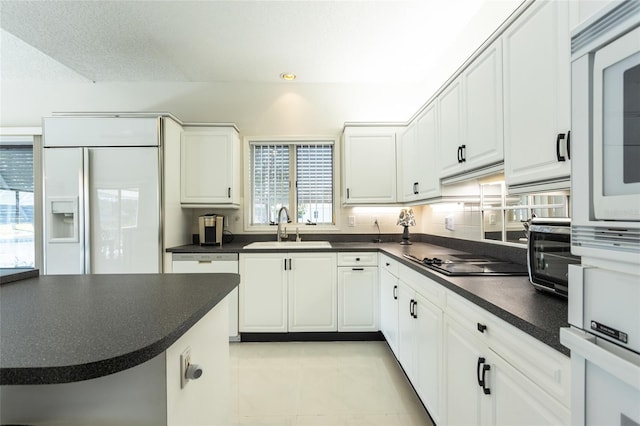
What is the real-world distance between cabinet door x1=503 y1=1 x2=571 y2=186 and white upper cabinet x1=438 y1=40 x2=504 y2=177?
0.28ft

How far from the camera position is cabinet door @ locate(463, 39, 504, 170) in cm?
139

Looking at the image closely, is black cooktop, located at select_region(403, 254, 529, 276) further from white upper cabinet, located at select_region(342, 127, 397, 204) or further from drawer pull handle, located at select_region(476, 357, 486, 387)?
white upper cabinet, located at select_region(342, 127, 397, 204)

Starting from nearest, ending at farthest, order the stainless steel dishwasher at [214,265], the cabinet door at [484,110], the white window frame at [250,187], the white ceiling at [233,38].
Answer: the cabinet door at [484,110] → the white ceiling at [233,38] → the stainless steel dishwasher at [214,265] → the white window frame at [250,187]

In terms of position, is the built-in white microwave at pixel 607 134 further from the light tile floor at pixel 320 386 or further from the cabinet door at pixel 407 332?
the light tile floor at pixel 320 386

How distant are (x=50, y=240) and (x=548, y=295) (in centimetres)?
374

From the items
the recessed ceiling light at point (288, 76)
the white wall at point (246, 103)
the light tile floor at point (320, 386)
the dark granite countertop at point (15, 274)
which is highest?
the recessed ceiling light at point (288, 76)

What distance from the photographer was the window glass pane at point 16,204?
10.4ft

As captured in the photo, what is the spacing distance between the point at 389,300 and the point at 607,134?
2052mm

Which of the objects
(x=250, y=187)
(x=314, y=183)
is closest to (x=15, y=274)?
(x=250, y=187)

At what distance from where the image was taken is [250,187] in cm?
334

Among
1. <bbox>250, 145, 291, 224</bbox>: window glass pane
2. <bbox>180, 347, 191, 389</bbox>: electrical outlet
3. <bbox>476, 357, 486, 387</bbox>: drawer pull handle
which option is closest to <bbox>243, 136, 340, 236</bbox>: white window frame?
<bbox>250, 145, 291, 224</bbox>: window glass pane

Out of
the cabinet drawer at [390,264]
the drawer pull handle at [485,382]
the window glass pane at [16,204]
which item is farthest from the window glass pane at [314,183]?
the window glass pane at [16,204]

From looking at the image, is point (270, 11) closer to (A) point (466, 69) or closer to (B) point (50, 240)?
(A) point (466, 69)

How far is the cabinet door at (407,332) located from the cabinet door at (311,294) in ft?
2.54
